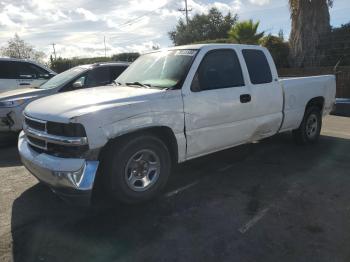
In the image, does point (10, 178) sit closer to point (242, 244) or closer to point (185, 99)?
point (185, 99)

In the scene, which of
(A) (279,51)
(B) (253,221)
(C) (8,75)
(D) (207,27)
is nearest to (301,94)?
(B) (253,221)

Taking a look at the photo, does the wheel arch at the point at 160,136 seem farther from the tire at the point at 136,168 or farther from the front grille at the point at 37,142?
the front grille at the point at 37,142

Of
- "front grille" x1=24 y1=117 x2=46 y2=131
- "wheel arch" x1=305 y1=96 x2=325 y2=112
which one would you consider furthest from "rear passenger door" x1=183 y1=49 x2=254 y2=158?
"wheel arch" x1=305 y1=96 x2=325 y2=112

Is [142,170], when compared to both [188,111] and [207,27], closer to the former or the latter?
[188,111]

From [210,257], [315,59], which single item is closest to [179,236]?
[210,257]

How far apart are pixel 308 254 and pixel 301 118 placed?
3.79 meters

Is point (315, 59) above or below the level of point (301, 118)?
above

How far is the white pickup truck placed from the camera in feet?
12.5

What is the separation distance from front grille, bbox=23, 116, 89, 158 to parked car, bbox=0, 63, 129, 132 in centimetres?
342

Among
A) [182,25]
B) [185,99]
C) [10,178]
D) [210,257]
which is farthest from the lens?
[182,25]

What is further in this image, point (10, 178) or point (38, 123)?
point (10, 178)

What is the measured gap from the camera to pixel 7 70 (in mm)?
10781

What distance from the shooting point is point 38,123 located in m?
4.19

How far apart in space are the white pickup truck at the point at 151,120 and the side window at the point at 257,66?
2 cm
